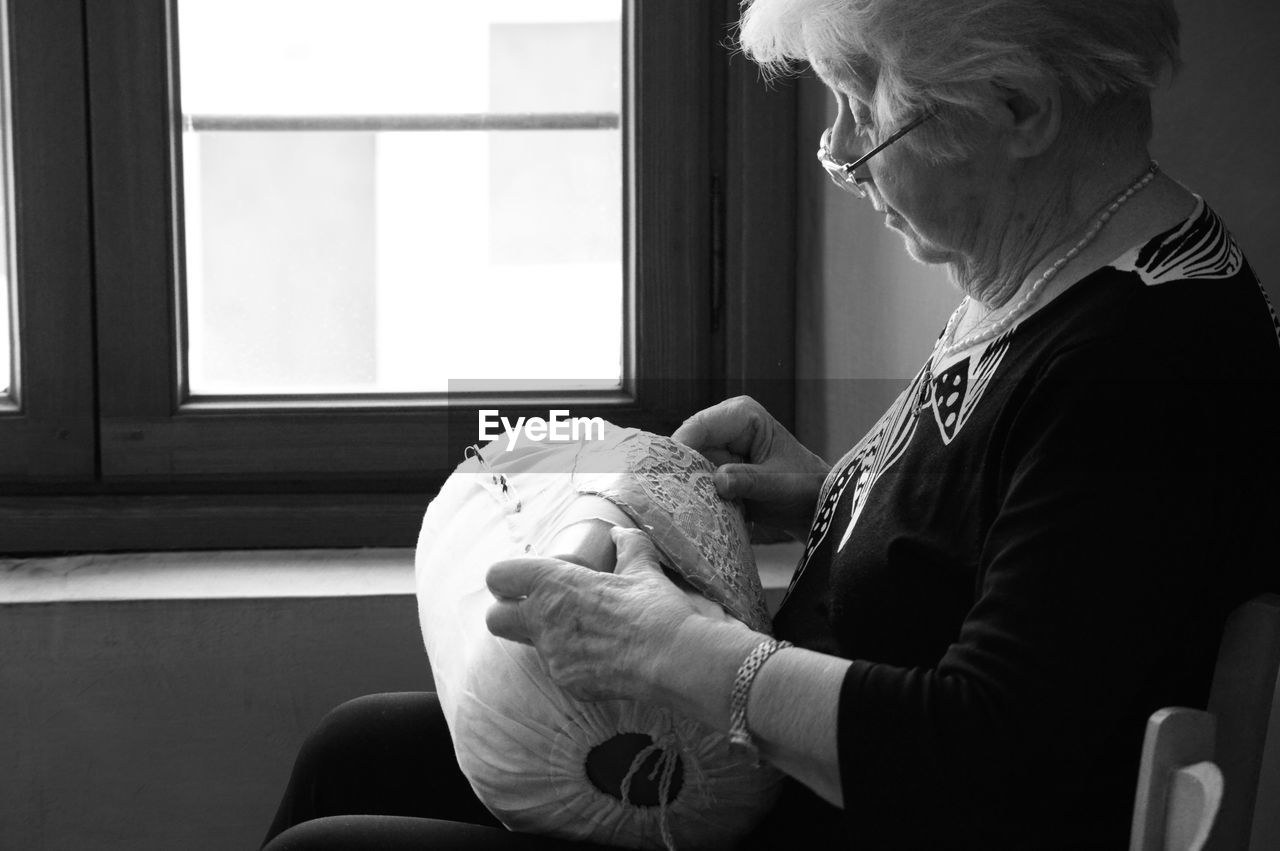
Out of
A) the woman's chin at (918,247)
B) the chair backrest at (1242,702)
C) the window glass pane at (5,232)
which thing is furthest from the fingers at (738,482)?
the window glass pane at (5,232)

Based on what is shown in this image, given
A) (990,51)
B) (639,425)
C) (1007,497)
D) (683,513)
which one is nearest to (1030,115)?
(990,51)

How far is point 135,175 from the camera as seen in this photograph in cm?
162

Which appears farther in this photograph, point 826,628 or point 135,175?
point 135,175

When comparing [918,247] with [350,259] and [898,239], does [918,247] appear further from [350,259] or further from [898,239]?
[350,259]

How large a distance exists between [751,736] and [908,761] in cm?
10

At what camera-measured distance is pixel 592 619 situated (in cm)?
86

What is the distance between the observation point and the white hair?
2.77 feet

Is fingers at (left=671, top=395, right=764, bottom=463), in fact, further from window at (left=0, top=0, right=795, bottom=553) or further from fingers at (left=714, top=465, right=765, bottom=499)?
window at (left=0, top=0, right=795, bottom=553)

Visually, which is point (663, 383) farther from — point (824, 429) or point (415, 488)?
point (415, 488)

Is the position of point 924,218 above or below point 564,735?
above

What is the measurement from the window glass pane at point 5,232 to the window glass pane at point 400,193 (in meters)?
0.21

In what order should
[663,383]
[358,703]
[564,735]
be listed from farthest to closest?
[663,383] < [358,703] < [564,735]

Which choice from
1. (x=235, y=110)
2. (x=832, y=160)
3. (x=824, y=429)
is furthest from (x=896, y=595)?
(x=235, y=110)

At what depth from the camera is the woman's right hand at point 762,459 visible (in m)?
1.22
